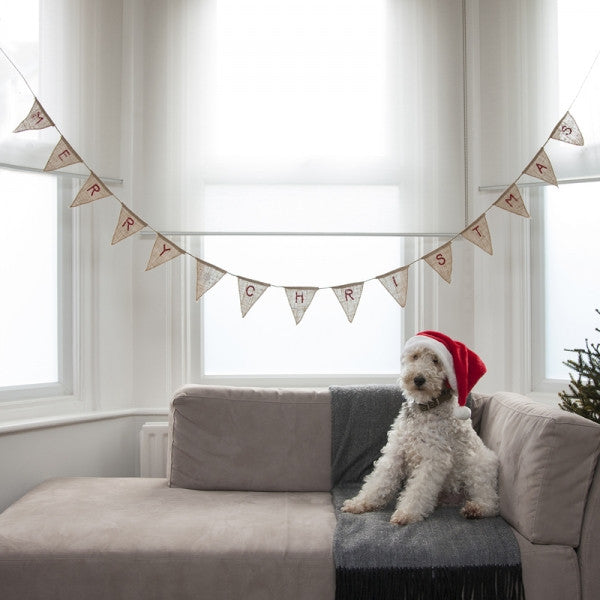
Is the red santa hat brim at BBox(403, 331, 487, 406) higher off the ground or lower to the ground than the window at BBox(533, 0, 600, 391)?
lower

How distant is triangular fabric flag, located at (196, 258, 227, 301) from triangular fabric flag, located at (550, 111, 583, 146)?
4.85 feet

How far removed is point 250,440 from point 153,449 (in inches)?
23.4

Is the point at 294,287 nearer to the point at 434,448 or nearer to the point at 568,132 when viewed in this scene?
the point at 434,448

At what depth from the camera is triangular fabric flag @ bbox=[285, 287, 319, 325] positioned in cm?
290

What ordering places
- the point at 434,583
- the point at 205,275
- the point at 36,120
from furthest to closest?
the point at 205,275
the point at 36,120
the point at 434,583

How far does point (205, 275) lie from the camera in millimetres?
2898

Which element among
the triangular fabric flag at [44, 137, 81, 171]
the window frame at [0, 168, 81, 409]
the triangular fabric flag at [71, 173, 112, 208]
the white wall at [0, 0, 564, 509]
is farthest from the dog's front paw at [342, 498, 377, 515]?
the triangular fabric flag at [44, 137, 81, 171]

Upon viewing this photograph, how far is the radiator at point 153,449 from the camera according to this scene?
2.95 m

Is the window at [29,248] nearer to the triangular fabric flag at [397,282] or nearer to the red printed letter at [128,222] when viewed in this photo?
the red printed letter at [128,222]

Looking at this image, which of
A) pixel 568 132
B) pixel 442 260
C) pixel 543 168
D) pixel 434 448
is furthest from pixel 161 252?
pixel 568 132

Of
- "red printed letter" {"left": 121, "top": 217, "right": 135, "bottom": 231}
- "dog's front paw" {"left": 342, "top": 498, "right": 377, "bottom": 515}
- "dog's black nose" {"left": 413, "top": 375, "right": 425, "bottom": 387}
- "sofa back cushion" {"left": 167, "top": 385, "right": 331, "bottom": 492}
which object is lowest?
"dog's front paw" {"left": 342, "top": 498, "right": 377, "bottom": 515}

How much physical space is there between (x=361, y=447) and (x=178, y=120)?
5.55 ft

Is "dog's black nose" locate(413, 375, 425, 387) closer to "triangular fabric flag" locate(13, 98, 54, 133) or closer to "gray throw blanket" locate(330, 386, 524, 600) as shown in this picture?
"gray throw blanket" locate(330, 386, 524, 600)

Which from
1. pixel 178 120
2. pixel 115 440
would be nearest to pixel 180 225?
pixel 178 120
